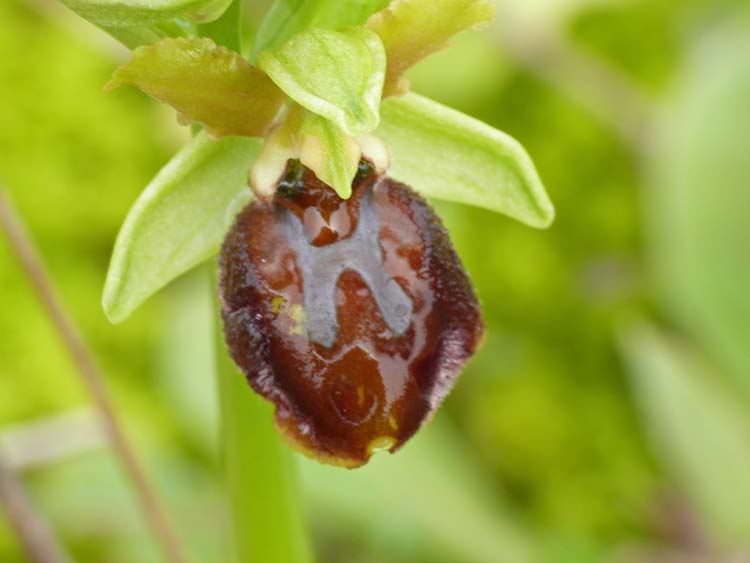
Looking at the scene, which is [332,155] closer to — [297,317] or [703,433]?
[297,317]

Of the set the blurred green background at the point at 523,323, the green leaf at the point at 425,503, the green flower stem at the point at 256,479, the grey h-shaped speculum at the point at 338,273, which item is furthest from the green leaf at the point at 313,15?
the green leaf at the point at 425,503

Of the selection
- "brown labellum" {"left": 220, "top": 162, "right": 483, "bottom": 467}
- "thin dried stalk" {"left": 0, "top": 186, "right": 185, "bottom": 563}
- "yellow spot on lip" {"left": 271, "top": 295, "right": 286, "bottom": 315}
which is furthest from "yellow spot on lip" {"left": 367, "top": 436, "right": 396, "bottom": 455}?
"thin dried stalk" {"left": 0, "top": 186, "right": 185, "bottom": 563}

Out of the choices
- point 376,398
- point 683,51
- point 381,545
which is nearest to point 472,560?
point 381,545

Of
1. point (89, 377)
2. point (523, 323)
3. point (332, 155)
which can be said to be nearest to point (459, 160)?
point (332, 155)

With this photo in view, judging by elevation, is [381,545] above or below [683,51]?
below

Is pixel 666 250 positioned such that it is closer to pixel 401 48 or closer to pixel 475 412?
pixel 475 412

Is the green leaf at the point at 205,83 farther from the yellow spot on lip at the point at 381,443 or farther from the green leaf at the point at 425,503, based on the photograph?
the green leaf at the point at 425,503

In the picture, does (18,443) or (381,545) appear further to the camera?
(381,545)
